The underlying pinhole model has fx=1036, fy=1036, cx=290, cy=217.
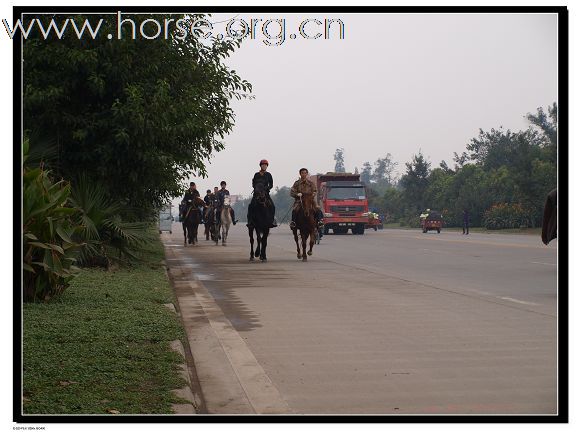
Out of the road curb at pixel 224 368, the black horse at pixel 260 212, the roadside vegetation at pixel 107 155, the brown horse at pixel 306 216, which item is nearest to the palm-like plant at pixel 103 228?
the roadside vegetation at pixel 107 155

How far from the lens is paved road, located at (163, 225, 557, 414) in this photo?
276 inches

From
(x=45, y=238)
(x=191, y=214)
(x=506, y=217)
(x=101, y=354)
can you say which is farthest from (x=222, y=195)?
(x=506, y=217)

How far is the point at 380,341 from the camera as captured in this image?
32.2 feet

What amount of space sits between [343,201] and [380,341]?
4286 cm

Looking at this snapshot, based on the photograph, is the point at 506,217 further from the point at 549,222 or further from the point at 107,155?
the point at 549,222

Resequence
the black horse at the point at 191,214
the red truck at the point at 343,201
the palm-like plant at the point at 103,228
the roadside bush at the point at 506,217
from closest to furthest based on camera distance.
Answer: the palm-like plant at the point at 103,228 → the black horse at the point at 191,214 → the red truck at the point at 343,201 → the roadside bush at the point at 506,217

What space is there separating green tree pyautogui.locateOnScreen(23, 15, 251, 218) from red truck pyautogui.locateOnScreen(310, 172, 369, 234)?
31.4 metres

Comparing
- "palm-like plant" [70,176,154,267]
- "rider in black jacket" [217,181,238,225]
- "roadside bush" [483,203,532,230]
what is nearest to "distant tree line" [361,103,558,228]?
"roadside bush" [483,203,532,230]

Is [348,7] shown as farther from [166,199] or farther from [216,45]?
[166,199]

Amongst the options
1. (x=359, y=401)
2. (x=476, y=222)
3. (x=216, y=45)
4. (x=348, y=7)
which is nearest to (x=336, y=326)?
(x=359, y=401)

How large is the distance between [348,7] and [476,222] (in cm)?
7298

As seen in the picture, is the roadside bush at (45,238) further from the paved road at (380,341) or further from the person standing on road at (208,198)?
the person standing on road at (208,198)

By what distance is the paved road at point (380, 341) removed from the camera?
7.00m

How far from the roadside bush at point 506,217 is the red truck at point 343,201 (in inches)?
633
